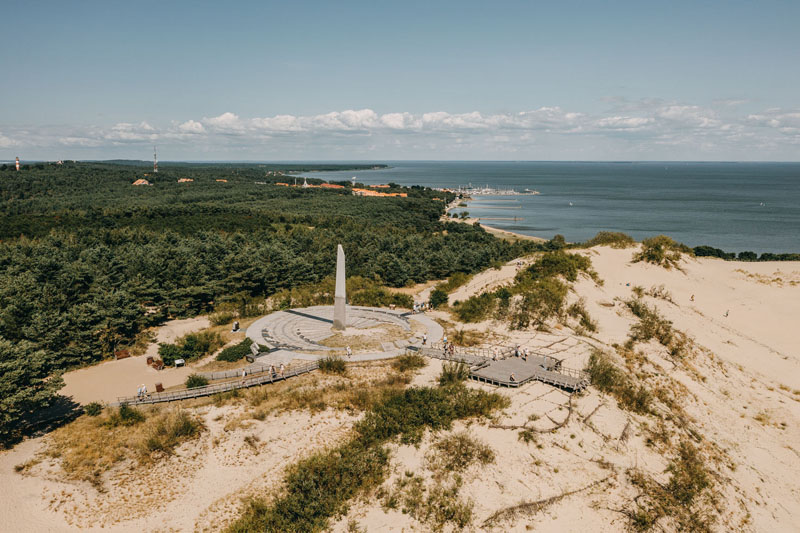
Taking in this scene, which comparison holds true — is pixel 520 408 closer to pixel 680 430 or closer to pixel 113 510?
pixel 680 430

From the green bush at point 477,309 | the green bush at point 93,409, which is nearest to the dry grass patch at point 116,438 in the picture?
the green bush at point 93,409

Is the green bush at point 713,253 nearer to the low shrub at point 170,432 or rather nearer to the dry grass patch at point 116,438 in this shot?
the low shrub at point 170,432

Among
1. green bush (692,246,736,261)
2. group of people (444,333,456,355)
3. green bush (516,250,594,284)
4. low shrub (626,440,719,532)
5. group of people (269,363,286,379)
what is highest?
green bush (516,250,594,284)

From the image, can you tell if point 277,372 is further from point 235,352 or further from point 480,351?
point 480,351

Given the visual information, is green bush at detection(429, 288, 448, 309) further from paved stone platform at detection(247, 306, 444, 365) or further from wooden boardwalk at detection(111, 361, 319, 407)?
wooden boardwalk at detection(111, 361, 319, 407)

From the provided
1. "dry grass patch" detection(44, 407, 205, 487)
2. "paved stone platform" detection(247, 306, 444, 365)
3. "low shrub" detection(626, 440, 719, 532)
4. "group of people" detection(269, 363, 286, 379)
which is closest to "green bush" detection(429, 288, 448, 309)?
"paved stone platform" detection(247, 306, 444, 365)

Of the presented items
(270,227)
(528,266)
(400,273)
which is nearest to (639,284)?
(528,266)

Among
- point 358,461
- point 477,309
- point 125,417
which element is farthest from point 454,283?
point 125,417
